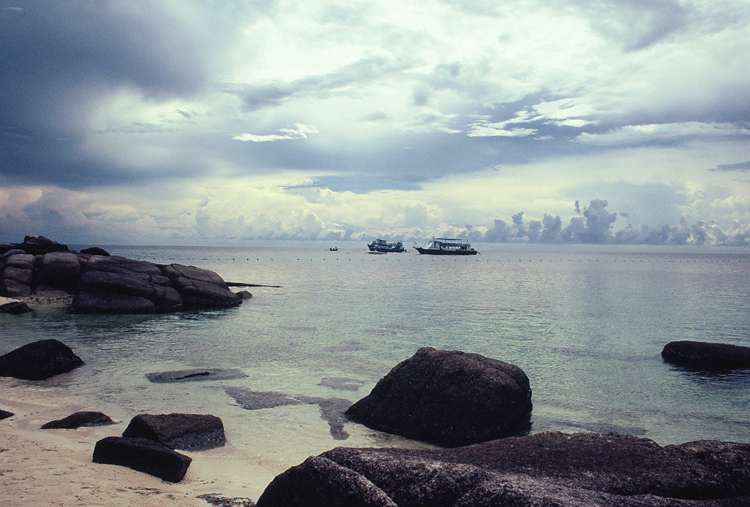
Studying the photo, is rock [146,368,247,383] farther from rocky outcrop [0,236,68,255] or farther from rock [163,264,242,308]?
rocky outcrop [0,236,68,255]

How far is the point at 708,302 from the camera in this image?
110 ft

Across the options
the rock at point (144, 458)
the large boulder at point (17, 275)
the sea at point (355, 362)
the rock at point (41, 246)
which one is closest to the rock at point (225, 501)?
the rock at point (144, 458)

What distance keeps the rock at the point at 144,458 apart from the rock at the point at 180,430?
1.07 metres

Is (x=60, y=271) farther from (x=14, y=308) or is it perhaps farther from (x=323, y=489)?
(x=323, y=489)

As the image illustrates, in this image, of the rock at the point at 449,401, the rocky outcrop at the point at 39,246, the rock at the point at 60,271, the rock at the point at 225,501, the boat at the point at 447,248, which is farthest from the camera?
the boat at the point at 447,248

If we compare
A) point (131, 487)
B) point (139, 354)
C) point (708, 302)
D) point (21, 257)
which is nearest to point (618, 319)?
point (708, 302)

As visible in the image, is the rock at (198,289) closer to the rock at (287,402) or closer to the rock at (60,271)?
the rock at (60,271)

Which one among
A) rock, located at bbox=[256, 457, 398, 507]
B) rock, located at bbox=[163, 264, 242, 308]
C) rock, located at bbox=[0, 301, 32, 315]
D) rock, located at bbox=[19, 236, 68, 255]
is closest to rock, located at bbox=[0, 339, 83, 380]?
rock, located at bbox=[256, 457, 398, 507]

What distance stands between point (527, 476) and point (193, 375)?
1026cm

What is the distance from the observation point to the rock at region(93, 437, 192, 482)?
5.67 m

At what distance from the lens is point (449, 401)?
27.8 ft

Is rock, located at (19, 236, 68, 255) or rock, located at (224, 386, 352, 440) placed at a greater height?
rock, located at (19, 236, 68, 255)

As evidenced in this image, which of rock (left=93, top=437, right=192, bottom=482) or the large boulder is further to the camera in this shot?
the large boulder

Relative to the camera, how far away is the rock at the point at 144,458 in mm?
5668
